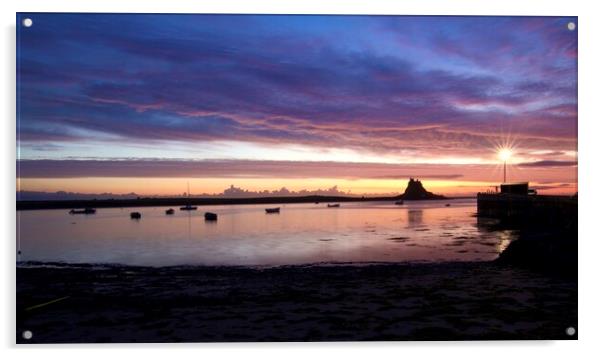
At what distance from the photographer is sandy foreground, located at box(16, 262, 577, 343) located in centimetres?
572

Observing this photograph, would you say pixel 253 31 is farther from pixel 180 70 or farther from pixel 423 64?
pixel 423 64

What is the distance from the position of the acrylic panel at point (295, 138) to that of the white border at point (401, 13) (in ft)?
0.36

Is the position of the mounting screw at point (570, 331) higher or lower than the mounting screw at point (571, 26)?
lower

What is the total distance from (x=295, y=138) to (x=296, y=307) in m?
3.12

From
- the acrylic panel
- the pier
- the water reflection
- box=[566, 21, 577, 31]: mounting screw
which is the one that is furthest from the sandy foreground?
the water reflection

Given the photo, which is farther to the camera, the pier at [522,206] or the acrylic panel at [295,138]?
the pier at [522,206]

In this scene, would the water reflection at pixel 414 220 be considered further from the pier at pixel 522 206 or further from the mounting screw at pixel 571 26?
the mounting screw at pixel 571 26

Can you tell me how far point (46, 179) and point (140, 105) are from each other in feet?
5.49

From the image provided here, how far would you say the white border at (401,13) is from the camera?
5.66 meters

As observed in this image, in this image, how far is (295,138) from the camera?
8398 millimetres

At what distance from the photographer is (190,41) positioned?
629cm

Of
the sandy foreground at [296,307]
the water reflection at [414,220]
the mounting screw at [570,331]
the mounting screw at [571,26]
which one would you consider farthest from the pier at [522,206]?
the water reflection at [414,220]

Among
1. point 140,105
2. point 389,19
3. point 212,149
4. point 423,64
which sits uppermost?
point 389,19
